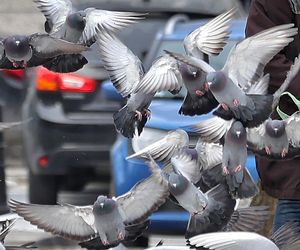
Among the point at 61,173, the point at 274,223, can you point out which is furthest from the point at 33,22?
the point at 274,223

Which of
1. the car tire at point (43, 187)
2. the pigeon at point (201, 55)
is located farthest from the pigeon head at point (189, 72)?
the car tire at point (43, 187)

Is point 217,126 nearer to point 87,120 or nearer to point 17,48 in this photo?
point 17,48

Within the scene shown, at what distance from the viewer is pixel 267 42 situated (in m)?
3.46

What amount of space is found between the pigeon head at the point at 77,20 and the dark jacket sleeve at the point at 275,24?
0.56m

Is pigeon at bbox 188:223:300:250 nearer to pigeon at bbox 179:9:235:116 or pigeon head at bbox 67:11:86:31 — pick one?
pigeon at bbox 179:9:235:116

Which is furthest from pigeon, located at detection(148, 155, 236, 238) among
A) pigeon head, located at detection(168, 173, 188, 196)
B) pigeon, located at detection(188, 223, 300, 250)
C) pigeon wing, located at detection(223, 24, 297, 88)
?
pigeon wing, located at detection(223, 24, 297, 88)

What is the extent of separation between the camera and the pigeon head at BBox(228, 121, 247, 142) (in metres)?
3.33

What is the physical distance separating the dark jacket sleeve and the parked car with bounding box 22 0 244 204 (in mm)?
3945

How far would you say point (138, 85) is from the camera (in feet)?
11.5

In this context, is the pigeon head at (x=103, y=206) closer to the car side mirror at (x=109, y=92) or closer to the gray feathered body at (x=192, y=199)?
the gray feathered body at (x=192, y=199)

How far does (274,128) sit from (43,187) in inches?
205

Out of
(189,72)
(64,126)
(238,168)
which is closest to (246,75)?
(189,72)

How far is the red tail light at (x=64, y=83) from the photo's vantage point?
7.98 meters

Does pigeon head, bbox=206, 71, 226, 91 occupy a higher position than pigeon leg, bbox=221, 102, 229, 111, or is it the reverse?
pigeon head, bbox=206, 71, 226, 91
